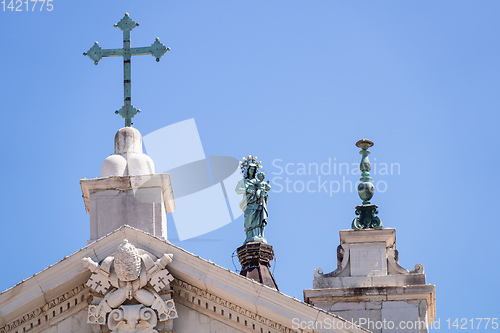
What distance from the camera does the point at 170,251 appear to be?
3644 centimetres

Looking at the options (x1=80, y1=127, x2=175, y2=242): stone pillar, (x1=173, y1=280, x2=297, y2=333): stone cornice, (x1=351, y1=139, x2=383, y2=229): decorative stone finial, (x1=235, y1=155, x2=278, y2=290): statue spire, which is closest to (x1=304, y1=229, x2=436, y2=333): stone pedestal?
(x1=351, y1=139, x2=383, y2=229): decorative stone finial

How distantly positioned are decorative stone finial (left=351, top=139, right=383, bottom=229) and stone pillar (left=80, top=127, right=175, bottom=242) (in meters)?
4.89

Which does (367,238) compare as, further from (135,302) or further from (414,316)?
(135,302)

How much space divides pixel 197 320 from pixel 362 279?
274 inches

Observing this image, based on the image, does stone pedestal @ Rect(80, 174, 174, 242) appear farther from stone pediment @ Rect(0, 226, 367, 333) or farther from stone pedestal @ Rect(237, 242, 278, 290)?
stone pedestal @ Rect(237, 242, 278, 290)

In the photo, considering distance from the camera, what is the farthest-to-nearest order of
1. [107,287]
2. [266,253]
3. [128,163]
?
[266,253] → [128,163] → [107,287]

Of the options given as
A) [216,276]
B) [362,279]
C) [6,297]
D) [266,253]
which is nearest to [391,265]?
[362,279]

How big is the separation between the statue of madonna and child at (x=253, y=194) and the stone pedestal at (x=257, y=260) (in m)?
0.42

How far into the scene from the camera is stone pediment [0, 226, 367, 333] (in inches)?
1421

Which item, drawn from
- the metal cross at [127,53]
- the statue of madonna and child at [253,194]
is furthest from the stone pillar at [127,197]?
the statue of madonna and child at [253,194]

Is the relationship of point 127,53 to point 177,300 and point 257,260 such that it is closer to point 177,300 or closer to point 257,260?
point 257,260

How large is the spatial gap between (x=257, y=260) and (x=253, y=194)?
2050mm

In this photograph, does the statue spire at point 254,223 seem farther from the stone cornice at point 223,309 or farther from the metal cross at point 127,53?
the stone cornice at point 223,309

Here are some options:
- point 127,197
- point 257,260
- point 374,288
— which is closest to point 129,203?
point 127,197
